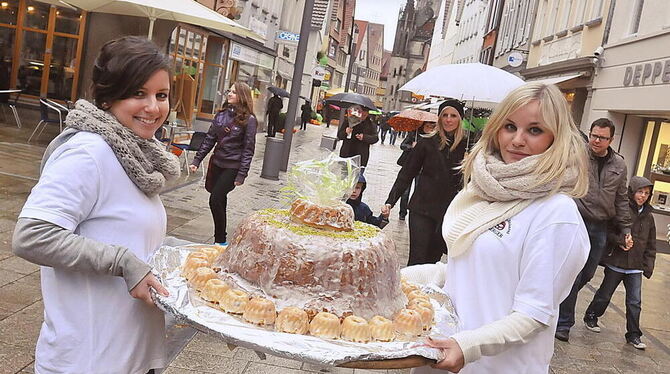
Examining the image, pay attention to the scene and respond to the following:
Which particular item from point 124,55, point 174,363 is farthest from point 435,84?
point 124,55

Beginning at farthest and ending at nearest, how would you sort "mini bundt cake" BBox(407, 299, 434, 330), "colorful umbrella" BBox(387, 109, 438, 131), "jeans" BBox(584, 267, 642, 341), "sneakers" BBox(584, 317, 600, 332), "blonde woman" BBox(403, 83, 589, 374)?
"colorful umbrella" BBox(387, 109, 438, 131)
"sneakers" BBox(584, 317, 600, 332)
"jeans" BBox(584, 267, 642, 341)
"mini bundt cake" BBox(407, 299, 434, 330)
"blonde woman" BBox(403, 83, 589, 374)

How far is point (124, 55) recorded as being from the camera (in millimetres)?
2445

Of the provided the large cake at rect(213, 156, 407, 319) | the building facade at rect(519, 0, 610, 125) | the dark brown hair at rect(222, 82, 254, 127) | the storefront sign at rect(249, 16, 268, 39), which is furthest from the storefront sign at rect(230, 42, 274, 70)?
the large cake at rect(213, 156, 407, 319)

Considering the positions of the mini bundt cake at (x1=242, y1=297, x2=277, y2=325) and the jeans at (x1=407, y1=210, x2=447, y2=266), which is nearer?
the mini bundt cake at (x1=242, y1=297, x2=277, y2=325)

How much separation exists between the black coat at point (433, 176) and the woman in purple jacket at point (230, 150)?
92.2 inches

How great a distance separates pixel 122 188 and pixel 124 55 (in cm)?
46

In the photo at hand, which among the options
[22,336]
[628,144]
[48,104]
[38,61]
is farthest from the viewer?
[38,61]

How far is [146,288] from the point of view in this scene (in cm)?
232

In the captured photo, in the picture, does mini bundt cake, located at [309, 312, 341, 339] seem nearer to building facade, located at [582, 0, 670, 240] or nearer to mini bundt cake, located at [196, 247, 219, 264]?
mini bundt cake, located at [196, 247, 219, 264]

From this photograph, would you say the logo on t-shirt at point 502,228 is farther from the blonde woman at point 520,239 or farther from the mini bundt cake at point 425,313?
the mini bundt cake at point 425,313

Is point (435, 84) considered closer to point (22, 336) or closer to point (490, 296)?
point (22, 336)

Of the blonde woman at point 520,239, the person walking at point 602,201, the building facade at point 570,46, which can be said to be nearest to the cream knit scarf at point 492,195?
the blonde woman at point 520,239

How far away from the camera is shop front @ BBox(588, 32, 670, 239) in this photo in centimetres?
1443

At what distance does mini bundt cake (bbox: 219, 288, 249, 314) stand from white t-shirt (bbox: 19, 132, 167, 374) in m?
0.30
